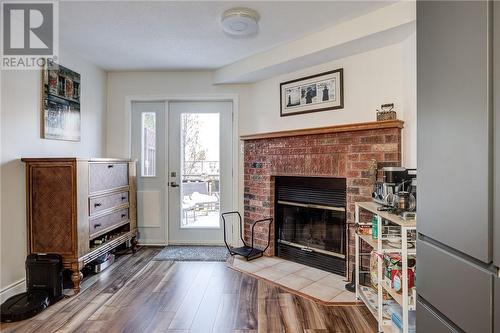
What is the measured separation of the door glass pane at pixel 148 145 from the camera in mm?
3930

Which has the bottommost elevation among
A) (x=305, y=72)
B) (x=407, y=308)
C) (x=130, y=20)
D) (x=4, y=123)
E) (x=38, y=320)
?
(x=38, y=320)

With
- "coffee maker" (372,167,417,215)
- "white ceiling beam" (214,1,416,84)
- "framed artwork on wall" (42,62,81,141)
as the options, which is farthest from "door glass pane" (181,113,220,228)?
"coffee maker" (372,167,417,215)

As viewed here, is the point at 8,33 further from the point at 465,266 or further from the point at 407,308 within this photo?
the point at 407,308

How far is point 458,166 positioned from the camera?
83 cm

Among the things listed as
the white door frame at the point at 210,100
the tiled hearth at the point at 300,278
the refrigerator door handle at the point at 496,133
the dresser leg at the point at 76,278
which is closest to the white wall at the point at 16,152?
the dresser leg at the point at 76,278

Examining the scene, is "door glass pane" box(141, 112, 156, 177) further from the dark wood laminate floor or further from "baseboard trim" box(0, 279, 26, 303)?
"baseboard trim" box(0, 279, 26, 303)

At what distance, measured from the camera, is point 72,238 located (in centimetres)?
246

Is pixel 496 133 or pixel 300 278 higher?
pixel 496 133

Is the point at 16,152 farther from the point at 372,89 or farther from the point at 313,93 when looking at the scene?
the point at 372,89

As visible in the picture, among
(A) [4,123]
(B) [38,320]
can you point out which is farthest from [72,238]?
(A) [4,123]

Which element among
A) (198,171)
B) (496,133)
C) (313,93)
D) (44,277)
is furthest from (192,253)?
(496,133)

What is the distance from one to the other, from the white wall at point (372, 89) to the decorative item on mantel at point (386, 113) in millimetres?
67

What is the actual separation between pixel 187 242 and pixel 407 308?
2.89 meters

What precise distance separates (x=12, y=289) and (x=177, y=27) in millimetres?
2623
